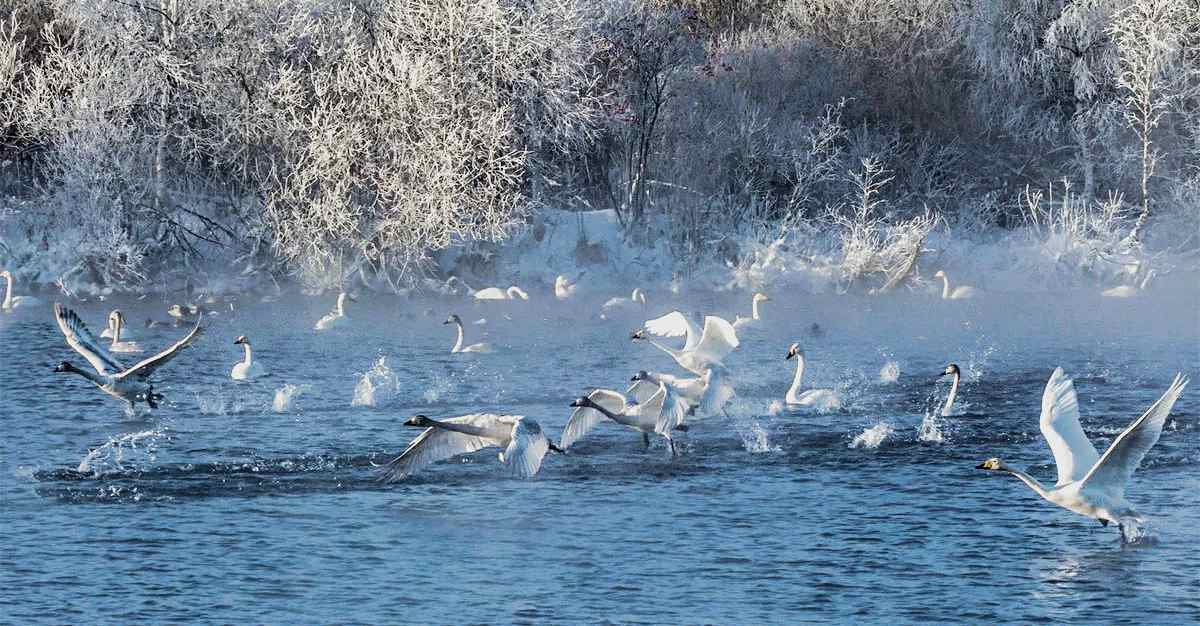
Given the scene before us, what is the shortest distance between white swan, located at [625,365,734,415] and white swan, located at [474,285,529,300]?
12.2m

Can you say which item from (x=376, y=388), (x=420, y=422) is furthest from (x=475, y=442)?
(x=376, y=388)

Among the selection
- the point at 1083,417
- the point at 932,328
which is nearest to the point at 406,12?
the point at 932,328

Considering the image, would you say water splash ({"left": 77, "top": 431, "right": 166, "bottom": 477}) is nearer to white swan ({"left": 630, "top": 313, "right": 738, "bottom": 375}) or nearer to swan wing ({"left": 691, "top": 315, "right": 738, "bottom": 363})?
white swan ({"left": 630, "top": 313, "right": 738, "bottom": 375})

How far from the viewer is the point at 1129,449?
12156 mm

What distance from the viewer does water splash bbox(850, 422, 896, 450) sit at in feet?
54.1

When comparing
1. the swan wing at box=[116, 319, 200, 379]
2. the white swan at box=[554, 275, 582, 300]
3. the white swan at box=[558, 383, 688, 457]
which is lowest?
the white swan at box=[554, 275, 582, 300]

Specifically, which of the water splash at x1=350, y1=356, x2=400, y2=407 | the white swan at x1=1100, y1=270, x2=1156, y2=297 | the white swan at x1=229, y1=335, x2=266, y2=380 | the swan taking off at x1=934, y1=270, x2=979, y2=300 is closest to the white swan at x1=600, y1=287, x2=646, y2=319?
the swan taking off at x1=934, y1=270, x2=979, y2=300

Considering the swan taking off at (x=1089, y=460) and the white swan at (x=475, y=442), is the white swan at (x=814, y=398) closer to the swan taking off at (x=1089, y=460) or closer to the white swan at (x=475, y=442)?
the white swan at (x=475, y=442)

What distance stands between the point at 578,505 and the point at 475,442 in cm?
122

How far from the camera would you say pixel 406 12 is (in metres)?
31.2

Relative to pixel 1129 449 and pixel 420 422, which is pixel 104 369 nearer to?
pixel 420 422

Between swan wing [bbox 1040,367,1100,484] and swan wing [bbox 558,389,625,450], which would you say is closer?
swan wing [bbox 1040,367,1100,484]

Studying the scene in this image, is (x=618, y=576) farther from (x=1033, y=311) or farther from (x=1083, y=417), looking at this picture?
(x=1033, y=311)

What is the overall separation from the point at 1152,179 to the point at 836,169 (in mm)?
6400
